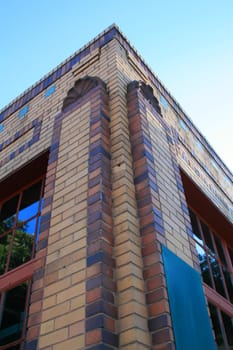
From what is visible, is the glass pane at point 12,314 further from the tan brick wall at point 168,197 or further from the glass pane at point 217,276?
the glass pane at point 217,276

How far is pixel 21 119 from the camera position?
583cm

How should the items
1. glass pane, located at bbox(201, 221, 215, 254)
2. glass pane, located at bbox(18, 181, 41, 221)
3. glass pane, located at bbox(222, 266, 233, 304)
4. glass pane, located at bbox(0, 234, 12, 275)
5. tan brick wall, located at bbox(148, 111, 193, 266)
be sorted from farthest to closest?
glass pane, located at bbox(201, 221, 215, 254)
glass pane, located at bbox(222, 266, 233, 304)
glass pane, located at bbox(18, 181, 41, 221)
glass pane, located at bbox(0, 234, 12, 275)
tan brick wall, located at bbox(148, 111, 193, 266)

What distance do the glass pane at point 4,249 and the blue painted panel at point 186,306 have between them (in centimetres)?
233

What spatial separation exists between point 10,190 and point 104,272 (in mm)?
3058

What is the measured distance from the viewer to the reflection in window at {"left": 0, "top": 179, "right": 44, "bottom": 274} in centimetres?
446

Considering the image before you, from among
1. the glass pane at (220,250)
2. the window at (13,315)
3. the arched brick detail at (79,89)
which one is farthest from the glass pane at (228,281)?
the arched brick detail at (79,89)

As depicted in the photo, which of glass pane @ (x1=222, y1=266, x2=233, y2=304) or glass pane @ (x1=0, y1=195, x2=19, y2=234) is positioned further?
glass pane @ (x1=222, y1=266, x2=233, y2=304)

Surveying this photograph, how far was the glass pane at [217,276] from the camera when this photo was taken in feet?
17.1

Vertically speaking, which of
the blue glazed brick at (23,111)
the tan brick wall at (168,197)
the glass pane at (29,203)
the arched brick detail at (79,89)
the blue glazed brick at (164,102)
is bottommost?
the tan brick wall at (168,197)

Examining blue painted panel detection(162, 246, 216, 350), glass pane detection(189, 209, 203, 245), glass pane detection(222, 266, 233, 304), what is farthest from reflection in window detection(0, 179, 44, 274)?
glass pane detection(222, 266, 233, 304)

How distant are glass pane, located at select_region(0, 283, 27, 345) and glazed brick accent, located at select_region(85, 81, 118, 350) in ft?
4.47

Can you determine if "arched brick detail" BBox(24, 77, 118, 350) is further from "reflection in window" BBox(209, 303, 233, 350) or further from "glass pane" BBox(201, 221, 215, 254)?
"glass pane" BBox(201, 221, 215, 254)

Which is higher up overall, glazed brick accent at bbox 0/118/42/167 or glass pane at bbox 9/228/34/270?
glazed brick accent at bbox 0/118/42/167

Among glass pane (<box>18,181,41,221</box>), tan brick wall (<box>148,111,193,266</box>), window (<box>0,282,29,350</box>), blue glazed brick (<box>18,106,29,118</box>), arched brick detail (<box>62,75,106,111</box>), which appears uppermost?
blue glazed brick (<box>18,106,29,118</box>)
